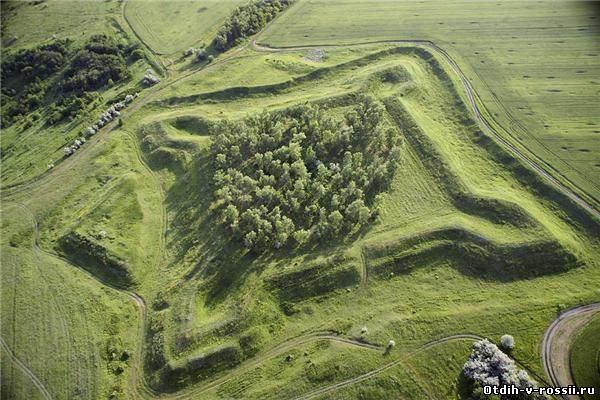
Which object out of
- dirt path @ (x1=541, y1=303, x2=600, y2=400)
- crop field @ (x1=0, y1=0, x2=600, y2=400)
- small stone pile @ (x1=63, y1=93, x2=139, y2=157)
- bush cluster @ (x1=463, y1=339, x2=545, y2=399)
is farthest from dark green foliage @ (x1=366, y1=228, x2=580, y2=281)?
small stone pile @ (x1=63, y1=93, x2=139, y2=157)

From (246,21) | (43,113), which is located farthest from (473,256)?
(43,113)

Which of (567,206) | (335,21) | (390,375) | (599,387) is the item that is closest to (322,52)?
(335,21)

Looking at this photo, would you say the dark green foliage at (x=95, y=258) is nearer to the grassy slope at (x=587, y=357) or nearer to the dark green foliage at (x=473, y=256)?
the dark green foliage at (x=473, y=256)

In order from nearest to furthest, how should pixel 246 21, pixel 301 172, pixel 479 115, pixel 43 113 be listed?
1. pixel 301 172
2. pixel 479 115
3. pixel 43 113
4. pixel 246 21

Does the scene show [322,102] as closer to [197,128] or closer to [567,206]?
[197,128]

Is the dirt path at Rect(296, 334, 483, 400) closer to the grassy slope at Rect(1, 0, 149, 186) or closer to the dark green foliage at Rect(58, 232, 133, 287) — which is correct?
the dark green foliage at Rect(58, 232, 133, 287)

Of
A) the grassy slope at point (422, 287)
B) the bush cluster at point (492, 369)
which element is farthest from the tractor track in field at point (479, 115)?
the bush cluster at point (492, 369)

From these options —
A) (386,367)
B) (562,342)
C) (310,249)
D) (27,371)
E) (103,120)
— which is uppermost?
(103,120)

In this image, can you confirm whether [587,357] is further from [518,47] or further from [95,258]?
[518,47]
